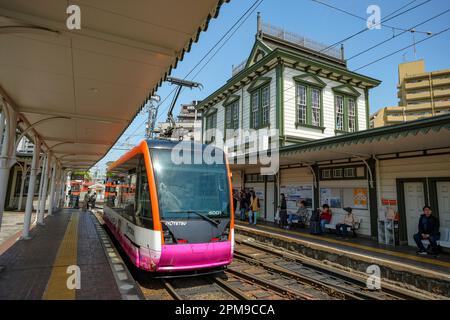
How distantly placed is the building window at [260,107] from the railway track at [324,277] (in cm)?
849

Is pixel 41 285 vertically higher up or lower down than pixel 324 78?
lower down

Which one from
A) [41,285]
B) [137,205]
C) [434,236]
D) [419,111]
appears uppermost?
[419,111]

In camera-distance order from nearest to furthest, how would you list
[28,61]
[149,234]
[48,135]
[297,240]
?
[28,61] < [149,234] < [297,240] < [48,135]

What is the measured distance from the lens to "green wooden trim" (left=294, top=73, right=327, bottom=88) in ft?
50.2

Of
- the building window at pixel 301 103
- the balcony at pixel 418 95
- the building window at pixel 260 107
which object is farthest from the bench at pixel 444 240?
the balcony at pixel 418 95

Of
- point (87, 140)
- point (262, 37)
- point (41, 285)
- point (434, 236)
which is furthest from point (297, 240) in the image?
point (262, 37)

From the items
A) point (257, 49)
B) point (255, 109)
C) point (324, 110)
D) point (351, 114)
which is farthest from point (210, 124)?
point (351, 114)

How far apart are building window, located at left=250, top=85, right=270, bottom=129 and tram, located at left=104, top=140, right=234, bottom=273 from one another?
33.1 feet

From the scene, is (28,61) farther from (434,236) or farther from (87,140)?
(434,236)

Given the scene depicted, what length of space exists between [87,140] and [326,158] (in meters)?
10.5

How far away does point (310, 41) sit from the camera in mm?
19281

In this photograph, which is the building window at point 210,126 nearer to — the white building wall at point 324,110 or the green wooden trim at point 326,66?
the white building wall at point 324,110

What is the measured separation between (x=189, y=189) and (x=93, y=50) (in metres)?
3.14

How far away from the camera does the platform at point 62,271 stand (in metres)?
4.62
